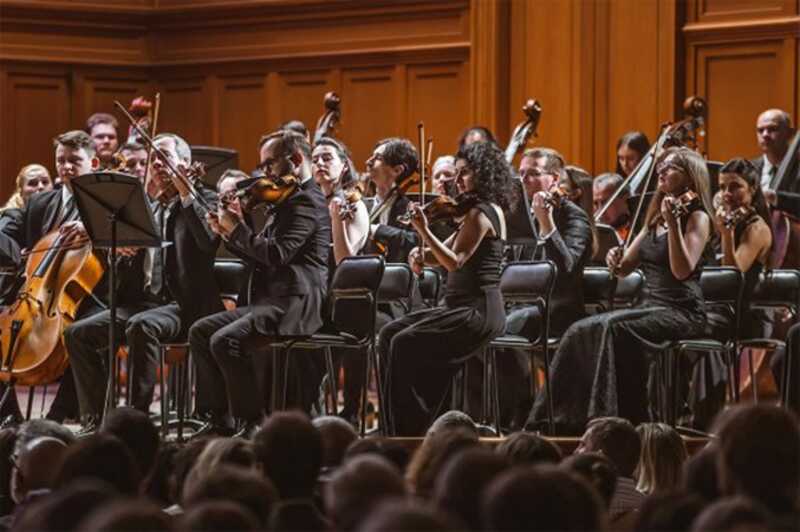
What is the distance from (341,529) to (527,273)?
12.1ft

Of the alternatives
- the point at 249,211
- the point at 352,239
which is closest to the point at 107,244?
the point at 249,211

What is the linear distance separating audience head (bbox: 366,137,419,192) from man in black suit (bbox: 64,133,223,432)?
0.75 m

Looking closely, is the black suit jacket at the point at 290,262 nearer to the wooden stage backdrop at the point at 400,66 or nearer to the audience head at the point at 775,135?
the audience head at the point at 775,135

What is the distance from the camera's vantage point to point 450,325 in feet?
19.6

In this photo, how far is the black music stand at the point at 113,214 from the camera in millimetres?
5711

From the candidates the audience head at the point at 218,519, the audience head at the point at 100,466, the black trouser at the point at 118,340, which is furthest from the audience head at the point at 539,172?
the audience head at the point at 218,519

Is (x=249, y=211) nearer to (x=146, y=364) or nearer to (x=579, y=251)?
(x=146, y=364)

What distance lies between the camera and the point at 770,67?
334 inches

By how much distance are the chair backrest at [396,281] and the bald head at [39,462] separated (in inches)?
110

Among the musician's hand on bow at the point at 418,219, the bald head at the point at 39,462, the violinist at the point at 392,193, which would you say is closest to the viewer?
the bald head at the point at 39,462

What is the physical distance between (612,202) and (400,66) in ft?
9.25

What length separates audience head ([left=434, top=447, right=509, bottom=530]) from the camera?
2.46m

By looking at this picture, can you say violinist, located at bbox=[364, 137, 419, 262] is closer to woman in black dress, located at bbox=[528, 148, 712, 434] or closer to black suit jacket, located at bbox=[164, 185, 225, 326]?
black suit jacket, located at bbox=[164, 185, 225, 326]

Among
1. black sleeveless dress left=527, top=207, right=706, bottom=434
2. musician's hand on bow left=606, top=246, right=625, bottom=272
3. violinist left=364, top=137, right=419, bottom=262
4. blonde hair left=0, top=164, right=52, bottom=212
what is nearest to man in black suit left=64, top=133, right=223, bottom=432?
violinist left=364, top=137, right=419, bottom=262
